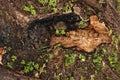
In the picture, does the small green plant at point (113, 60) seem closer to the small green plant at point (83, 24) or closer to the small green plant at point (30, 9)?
the small green plant at point (83, 24)

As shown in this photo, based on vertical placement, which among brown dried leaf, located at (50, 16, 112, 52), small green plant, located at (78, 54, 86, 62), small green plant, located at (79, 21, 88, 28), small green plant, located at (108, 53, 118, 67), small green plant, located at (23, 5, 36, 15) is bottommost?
small green plant, located at (108, 53, 118, 67)

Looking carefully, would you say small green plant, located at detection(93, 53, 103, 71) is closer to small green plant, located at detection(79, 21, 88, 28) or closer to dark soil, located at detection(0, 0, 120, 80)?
dark soil, located at detection(0, 0, 120, 80)

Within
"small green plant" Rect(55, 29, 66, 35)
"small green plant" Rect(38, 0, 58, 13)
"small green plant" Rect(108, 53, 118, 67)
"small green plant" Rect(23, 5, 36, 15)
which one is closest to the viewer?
"small green plant" Rect(23, 5, 36, 15)

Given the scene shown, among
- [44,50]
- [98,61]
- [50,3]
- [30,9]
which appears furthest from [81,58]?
[30,9]

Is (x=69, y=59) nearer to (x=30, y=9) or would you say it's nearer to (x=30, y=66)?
(x=30, y=66)

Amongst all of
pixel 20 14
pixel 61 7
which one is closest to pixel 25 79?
pixel 20 14

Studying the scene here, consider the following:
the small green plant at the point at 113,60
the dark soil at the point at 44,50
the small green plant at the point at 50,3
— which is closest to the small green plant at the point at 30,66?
the dark soil at the point at 44,50

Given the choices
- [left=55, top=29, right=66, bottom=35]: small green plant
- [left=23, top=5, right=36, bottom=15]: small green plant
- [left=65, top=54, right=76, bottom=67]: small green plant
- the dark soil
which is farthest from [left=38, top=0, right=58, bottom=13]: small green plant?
[left=65, top=54, right=76, bottom=67]: small green plant
